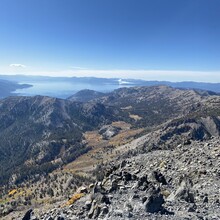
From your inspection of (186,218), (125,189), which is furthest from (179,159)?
(186,218)

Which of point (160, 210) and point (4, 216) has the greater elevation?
point (160, 210)

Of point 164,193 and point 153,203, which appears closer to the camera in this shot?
point 153,203

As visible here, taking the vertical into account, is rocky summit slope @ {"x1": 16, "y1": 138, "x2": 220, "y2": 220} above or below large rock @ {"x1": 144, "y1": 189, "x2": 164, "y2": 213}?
below

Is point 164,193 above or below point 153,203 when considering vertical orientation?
below

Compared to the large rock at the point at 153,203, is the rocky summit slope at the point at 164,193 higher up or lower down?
lower down

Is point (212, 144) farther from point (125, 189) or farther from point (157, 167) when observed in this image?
point (125, 189)

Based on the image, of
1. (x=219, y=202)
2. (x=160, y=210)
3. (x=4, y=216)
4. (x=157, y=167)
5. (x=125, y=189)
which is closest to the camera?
(x=160, y=210)

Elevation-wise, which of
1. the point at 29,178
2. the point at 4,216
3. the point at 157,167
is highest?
the point at 157,167

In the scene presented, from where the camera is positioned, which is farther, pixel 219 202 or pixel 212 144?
pixel 212 144

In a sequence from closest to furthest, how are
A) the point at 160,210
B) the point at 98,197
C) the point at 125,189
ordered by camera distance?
the point at 160,210, the point at 98,197, the point at 125,189
